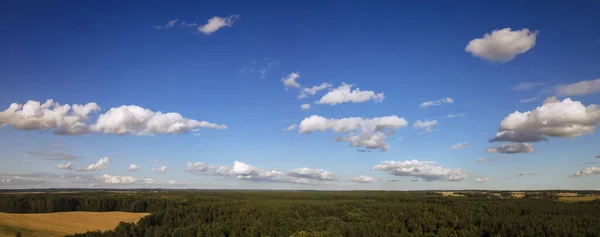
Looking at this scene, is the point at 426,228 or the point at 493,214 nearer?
the point at 426,228

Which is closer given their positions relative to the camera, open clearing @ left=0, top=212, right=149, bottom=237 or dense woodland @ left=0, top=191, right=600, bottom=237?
dense woodland @ left=0, top=191, right=600, bottom=237

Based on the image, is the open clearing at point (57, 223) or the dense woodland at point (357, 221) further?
the open clearing at point (57, 223)

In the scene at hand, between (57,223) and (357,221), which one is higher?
(357,221)

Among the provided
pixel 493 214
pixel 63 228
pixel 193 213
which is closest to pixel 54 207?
pixel 63 228

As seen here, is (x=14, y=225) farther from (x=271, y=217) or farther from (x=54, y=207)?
(x=271, y=217)

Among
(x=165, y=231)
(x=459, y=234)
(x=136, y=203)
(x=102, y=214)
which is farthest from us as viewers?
(x=136, y=203)

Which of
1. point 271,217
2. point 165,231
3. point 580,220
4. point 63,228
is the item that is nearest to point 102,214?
point 63,228

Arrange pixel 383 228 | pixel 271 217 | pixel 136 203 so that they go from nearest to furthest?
pixel 383 228 → pixel 271 217 → pixel 136 203

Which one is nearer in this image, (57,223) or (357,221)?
(357,221)
